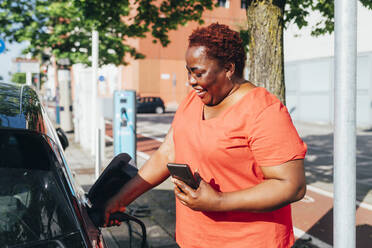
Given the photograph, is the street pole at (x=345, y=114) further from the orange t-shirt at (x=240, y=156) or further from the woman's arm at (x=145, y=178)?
the woman's arm at (x=145, y=178)

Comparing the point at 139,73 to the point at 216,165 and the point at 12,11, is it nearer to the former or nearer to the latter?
the point at 12,11

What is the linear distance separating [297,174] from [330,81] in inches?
885

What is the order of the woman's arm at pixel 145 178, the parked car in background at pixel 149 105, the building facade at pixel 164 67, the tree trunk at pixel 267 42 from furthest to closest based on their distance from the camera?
the building facade at pixel 164 67, the parked car in background at pixel 149 105, the tree trunk at pixel 267 42, the woman's arm at pixel 145 178

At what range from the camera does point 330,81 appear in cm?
2280

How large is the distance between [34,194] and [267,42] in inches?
149

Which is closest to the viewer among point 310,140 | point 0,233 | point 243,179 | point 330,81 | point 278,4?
point 0,233

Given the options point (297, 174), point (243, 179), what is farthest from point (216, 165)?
point (297, 174)

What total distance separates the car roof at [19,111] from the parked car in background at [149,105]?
3037 cm

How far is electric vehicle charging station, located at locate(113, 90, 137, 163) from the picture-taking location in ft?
25.9

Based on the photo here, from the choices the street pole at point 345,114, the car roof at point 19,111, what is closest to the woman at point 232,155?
the street pole at point 345,114

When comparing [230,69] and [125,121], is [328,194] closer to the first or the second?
[125,121]

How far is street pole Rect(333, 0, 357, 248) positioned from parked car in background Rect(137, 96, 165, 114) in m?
30.8

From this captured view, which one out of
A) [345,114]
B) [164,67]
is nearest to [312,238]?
[345,114]

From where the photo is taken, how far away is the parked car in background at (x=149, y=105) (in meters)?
32.6
